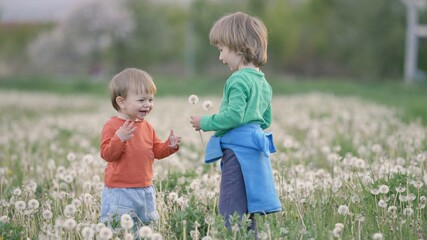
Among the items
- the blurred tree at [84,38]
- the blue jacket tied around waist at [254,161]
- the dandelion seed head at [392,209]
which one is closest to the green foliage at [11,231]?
the blue jacket tied around waist at [254,161]

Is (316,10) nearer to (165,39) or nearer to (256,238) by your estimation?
(165,39)

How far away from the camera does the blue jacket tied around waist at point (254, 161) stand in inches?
174

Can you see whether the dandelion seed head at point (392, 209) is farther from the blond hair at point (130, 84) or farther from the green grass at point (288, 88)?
the green grass at point (288, 88)

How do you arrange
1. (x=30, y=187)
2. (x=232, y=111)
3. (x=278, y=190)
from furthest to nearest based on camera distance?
(x=30, y=187), (x=278, y=190), (x=232, y=111)

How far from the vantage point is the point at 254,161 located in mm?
4469

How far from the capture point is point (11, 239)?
469 centimetres

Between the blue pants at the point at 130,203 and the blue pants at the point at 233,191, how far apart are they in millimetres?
516

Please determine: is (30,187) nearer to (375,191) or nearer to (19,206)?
(19,206)

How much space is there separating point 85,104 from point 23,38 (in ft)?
124

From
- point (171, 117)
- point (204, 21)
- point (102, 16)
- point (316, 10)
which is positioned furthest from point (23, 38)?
point (171, 117)

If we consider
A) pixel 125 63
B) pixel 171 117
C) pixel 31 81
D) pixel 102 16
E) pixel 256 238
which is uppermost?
pixel 102 16

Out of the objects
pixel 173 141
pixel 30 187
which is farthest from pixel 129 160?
pixel 30 187

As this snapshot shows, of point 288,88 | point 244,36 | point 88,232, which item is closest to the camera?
point 88,232

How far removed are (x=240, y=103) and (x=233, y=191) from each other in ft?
1.76
